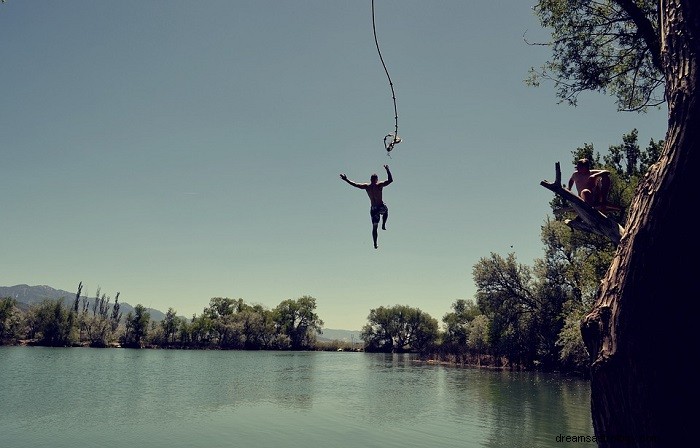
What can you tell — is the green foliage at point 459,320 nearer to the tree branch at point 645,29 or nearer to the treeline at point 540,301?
the treeline at point 540,301

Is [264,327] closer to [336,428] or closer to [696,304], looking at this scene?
[336,428]

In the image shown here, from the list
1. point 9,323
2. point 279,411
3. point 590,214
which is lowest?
point 279,411

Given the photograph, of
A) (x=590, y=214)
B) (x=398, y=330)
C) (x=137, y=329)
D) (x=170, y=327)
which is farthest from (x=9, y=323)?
(x=590, y=214)

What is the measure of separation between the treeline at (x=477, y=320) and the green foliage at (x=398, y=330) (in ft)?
0.88

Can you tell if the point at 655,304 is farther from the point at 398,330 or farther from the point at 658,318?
the point at 398,330

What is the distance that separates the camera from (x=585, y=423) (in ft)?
77.9

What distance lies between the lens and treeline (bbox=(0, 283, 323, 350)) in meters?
91.8

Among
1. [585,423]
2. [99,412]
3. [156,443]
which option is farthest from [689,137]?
[99,412]

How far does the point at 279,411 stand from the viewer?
2645 centimetres

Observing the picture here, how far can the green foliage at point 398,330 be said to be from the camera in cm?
12100

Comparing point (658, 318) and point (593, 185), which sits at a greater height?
point (593, 185)

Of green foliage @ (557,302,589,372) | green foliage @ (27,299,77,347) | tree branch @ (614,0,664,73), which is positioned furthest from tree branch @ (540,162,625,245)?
green foliage @ (27,299,77,347)

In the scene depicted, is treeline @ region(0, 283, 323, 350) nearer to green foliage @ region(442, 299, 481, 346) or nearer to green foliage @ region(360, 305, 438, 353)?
green foliage @ region(360, 305, 438, 353)

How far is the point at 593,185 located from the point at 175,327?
4547 inches
